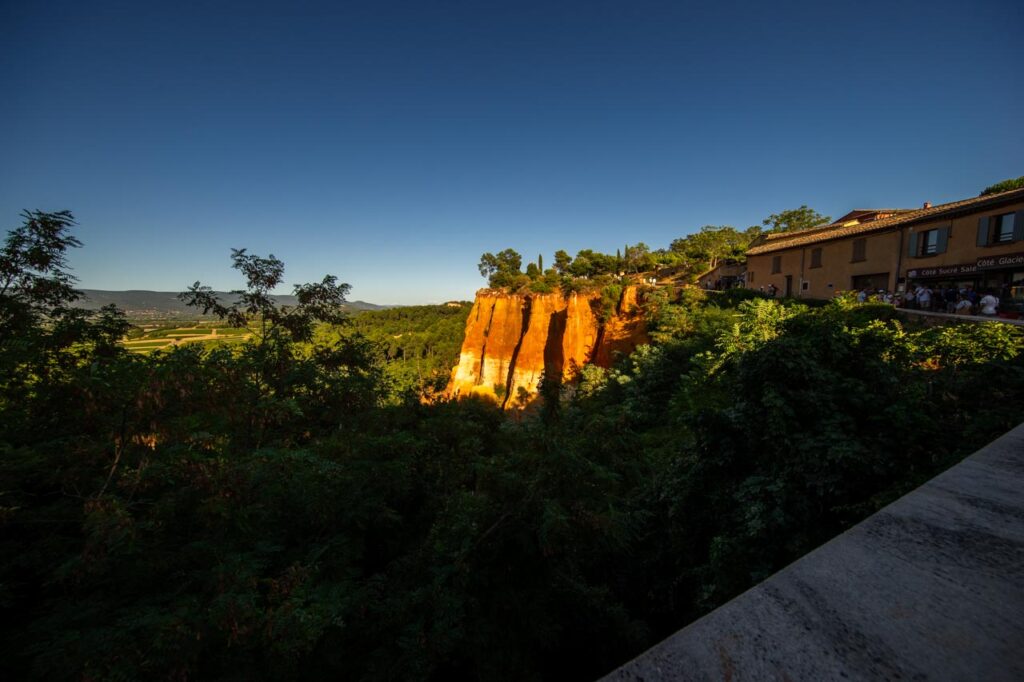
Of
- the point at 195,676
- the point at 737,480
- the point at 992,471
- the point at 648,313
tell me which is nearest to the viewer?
the point at 992,471

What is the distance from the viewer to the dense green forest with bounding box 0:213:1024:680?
11.0 feet

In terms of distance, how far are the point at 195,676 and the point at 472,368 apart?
89.8ft

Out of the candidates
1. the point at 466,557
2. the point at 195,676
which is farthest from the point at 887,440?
the point at 195,676

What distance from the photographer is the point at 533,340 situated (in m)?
27.2

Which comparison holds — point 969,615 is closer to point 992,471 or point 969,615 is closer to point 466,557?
point 992,471

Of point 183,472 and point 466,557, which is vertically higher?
point 183,472

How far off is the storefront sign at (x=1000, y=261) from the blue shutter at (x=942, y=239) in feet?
4.57

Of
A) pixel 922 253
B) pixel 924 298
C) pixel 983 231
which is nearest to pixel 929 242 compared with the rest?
pixel 922 253

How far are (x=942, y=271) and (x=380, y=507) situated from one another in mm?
22932

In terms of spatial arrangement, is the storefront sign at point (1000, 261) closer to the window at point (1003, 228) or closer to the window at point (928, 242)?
the window at point (1003, 228)

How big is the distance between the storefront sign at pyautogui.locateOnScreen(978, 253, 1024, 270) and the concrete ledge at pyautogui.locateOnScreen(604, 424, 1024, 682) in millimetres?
19899

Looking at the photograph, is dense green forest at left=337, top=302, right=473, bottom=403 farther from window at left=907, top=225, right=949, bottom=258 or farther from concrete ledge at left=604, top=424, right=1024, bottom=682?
concrete ledge at left=604, top=424, right=1024, bottom=682

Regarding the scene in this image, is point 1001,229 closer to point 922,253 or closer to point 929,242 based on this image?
point 929,242

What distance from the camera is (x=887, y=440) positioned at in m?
4.32
